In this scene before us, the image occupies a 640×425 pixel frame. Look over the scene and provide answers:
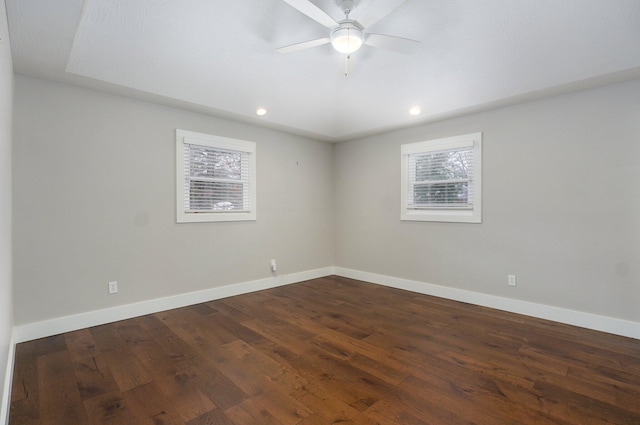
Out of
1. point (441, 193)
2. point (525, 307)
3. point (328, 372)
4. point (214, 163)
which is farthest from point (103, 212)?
point (525, 307)

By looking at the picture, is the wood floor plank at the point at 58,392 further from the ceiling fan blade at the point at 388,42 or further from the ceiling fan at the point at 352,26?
the ceiling fan blade at the point at 388,42

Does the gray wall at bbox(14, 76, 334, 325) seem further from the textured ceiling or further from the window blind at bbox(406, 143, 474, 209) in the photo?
the window blind at bbox(406, 143, 474, 209)

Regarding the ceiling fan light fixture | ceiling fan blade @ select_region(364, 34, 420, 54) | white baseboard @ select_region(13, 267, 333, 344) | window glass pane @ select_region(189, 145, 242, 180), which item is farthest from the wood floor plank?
ceiling fan blade @ select_region(364, 34, 420, 54)

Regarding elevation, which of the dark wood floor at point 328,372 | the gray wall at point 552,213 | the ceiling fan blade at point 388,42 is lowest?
the dark wood floor at point 328,372

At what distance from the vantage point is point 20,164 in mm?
2865

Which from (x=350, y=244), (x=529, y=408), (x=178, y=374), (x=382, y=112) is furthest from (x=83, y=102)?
(x=529, y=408)

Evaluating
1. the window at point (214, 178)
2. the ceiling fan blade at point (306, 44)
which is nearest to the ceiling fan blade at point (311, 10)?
the ceiling fan blade at point (306, 44)

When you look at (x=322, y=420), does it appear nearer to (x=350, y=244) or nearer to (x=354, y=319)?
(x=354, y=319)

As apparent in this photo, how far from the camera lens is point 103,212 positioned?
3.31 meters

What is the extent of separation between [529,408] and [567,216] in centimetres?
233

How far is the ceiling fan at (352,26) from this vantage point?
1966 millimetres

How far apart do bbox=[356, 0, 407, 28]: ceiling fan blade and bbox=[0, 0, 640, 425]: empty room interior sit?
1.2 inches

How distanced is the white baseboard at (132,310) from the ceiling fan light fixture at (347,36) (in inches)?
133

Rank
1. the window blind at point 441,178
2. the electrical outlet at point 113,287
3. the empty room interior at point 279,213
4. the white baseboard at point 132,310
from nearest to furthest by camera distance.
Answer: the empty room interior at point 279,213 → the white baseboard at point 132,310 → the electrical outlet at point 113,287 → the window blind at point 441,178
